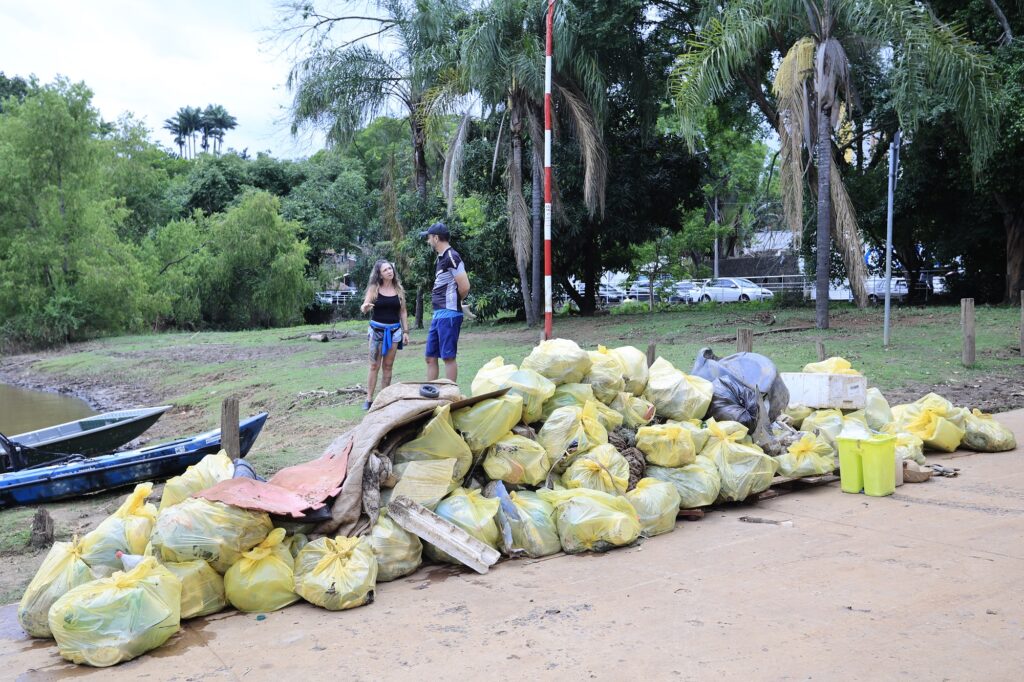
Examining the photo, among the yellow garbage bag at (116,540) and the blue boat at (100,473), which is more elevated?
the yellow garbage bag at (116,540)

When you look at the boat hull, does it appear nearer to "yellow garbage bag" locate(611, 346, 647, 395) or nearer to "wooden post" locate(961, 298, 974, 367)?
"yellow garbage bag" locate(611, 346, 647, 395)

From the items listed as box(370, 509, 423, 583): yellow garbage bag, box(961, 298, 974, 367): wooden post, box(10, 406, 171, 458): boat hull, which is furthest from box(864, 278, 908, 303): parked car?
box(370, 509, 423, 583): yellow garbage bag

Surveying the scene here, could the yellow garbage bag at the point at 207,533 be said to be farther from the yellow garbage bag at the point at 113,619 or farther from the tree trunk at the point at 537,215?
the tree trunk at the point at 537,215

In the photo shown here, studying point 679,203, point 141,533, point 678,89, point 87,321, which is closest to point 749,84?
point 679,203

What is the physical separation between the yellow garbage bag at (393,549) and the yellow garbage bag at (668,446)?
6.43 ft

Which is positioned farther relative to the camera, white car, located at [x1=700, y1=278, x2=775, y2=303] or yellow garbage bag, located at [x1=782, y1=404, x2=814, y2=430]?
white car, located at [x1=700, y1=278, x2=775, y2=303]

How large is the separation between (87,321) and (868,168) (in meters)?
26.8

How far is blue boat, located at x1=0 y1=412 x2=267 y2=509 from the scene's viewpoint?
7352 millimetres

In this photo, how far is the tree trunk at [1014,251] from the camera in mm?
21125

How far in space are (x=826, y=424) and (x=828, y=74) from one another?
9400 millimetres

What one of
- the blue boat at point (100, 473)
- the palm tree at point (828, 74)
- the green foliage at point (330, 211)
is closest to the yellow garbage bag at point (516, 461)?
the blue boat at point (100, 473)

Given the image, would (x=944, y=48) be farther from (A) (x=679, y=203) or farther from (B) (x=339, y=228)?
(B) (x=339, y=228)

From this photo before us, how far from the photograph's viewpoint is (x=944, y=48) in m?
13.8

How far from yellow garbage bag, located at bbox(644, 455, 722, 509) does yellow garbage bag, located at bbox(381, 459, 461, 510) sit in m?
1.62
